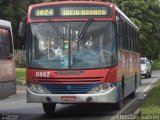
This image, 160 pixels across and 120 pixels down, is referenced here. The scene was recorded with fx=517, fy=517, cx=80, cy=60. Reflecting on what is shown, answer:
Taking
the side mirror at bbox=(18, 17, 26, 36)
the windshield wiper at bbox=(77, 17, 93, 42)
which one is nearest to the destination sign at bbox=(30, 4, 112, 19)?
the windshield wiper at bbox=(77, 17, 93, 42)

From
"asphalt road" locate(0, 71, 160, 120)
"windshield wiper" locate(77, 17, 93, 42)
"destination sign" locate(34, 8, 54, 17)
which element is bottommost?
"asphalt road" locate(0, 71, 160, 120)

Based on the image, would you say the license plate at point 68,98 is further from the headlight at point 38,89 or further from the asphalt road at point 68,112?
the asphalt road at point 68,112

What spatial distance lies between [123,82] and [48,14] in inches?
147

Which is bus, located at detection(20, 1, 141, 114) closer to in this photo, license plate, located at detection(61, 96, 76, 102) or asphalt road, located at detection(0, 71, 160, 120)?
license plate, located at detection(61, 96, 76, 102)

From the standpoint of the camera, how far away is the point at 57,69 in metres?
14.2

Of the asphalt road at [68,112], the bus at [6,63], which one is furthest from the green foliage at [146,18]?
the bus at [6,63]

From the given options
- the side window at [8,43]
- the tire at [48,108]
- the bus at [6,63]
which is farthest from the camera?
the tire at [48,108]

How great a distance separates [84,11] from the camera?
14672 millimetres

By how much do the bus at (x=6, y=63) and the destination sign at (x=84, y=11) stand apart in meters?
1.94

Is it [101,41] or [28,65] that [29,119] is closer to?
[28,65]

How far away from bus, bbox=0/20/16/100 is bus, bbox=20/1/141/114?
2.40 feet

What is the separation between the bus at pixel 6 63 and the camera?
14587 millimetres

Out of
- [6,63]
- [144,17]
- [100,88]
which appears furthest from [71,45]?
[144,17]

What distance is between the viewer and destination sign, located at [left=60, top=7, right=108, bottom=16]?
48.0 feet
